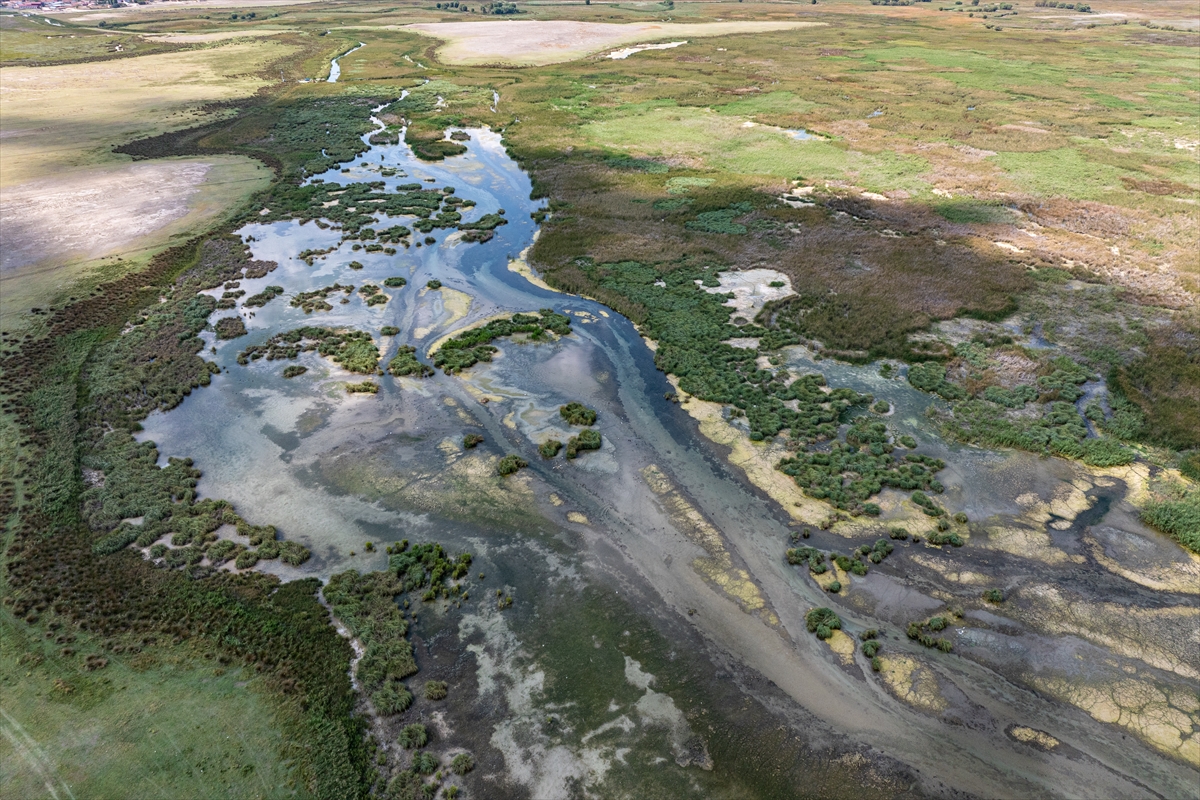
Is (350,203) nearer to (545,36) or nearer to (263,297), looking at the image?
(263,297)

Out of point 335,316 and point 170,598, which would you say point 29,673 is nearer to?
point 170,598

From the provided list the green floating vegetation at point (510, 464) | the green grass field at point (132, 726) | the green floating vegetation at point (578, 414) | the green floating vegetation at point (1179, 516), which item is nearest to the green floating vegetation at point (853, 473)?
the green floating vegetation at point (1179, 516)

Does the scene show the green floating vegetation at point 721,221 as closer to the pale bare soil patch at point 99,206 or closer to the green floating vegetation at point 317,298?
the green floating vegetation at point 317,298

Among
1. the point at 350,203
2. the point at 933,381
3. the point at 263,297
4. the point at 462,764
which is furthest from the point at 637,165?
the point at 462,764

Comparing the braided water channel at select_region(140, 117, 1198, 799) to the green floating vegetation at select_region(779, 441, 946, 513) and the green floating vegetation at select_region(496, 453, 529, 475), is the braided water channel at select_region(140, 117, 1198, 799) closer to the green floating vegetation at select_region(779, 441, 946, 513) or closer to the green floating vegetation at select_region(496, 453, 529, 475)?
the green floating vegetation at select_region(496, 453, 529, 475)

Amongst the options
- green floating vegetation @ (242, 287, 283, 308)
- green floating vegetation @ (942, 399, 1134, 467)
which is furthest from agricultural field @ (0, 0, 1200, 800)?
green floating vegetation @ (242, 287, 283, 308)

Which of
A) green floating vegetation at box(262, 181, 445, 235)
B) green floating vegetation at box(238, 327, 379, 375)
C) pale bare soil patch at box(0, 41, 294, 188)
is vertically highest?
pale bare soil patch at box(0, 41, 294, 188)

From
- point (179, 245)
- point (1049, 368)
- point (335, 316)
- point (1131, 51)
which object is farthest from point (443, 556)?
point (1131, 51)
